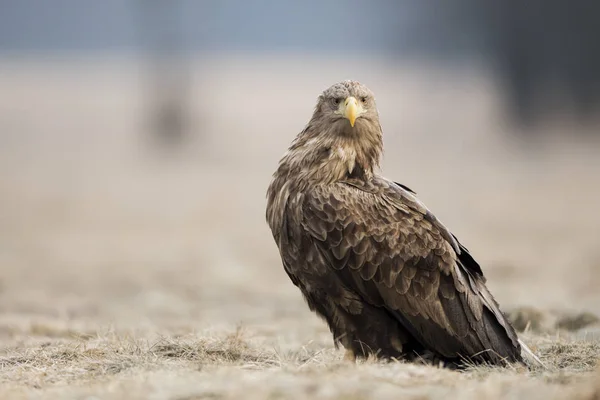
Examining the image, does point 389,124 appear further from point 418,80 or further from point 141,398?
point 141,398

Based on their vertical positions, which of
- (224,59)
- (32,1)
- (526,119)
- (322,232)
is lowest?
(322,232)

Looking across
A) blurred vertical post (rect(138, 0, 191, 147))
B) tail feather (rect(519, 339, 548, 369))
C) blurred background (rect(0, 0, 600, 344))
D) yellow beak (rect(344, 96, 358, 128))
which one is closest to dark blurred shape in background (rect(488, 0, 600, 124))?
blurred background (rect(0, 0, 600, 344))

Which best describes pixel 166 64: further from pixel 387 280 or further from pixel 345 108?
pixel 387 280

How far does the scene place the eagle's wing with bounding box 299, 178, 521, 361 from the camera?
24.9ft

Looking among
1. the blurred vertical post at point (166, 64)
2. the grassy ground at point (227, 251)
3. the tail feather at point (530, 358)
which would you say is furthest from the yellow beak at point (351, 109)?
the blurred vertical post at point (166, 64)

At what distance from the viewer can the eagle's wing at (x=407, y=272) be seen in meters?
7.59

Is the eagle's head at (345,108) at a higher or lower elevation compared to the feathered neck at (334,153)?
higher

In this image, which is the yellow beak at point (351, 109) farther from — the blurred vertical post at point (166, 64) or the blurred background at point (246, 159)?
the blurred vertical post at point (166, 64)

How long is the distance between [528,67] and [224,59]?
47.6 meters

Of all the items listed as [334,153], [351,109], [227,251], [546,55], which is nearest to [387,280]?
[334,153]

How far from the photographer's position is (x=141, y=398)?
227 inches

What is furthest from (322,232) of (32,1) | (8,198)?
(32,1)

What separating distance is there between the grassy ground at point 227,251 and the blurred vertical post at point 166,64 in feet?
3.28

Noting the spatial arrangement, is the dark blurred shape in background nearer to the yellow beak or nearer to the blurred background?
the blurred background
